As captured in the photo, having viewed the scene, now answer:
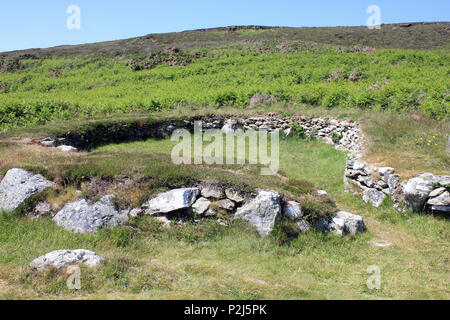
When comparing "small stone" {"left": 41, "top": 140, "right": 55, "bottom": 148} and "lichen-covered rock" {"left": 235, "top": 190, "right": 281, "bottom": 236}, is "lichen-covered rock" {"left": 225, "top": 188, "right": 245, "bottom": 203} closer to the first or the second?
"lichen-covered rock" {"left": 235, "top": 190, "right": 281, "bottom": 236}

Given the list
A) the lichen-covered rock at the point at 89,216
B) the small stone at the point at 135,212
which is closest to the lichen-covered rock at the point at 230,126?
the small stone at the point at 135,212

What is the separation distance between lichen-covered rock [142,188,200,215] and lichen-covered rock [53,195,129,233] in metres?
0.54

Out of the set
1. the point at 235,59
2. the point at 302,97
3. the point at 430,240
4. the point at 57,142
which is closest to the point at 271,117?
the point at 302,97

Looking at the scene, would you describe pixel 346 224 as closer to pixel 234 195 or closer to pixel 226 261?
pixel 234 195

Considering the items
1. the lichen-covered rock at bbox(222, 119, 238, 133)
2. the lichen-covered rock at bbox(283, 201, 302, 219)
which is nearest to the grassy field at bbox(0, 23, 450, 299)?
the lichen-covered rock at bbox(283, 201, 302, 219)

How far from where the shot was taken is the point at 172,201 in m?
7.62

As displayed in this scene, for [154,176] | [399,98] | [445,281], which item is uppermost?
[399,98]

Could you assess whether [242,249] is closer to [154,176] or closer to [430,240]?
[154,176]

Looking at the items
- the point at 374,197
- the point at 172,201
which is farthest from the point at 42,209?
the point at 374,197

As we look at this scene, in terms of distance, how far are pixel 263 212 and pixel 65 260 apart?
388 cm

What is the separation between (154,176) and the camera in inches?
328

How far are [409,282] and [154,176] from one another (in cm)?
569

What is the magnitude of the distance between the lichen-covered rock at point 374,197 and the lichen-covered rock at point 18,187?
8441 mm

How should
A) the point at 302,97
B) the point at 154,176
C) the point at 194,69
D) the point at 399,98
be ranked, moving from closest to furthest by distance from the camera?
the point at 154,176, the point at 399,98, the point at 302,97, the point at 194,69
